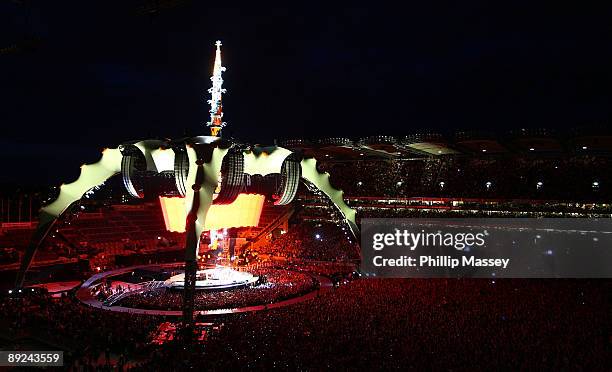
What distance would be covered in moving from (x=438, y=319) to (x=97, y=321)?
11000 mm

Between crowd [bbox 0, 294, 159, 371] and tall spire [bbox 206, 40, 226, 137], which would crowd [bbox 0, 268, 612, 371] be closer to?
crowd [bbox 0, 294, 159, 371]

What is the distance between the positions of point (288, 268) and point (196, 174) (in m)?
15.2

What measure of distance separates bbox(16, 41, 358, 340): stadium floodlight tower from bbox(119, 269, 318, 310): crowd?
3.19m

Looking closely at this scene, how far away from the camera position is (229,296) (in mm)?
21219

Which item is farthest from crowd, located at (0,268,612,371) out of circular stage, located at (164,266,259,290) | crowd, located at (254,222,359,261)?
crowd, located at (254,222,359,261)

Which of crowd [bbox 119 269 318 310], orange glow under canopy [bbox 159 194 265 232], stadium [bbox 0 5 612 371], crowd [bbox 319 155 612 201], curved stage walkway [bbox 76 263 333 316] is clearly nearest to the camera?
stadium [bbox 0 5 612 371]

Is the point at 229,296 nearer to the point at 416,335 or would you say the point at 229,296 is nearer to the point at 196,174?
the point at 196,174

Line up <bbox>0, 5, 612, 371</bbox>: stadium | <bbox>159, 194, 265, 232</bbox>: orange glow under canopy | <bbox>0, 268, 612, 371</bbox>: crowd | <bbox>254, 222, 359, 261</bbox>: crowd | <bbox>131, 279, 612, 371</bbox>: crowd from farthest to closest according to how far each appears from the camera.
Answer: <bbox>254, 222, 359, 261</bbox>: crowd
<bbox>159, 194, 265, 232</bbox>: orange glow under canopy
<bbox>0, 5, 612, 371</bbox>: stadium
<bbox>0, 268, 612, 371</bbox>: crowd
<bbox>131, 279, 612, 371</bbox>: crowd

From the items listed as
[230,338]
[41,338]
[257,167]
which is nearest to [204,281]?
[257,167]

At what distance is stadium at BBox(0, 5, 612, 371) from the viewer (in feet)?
41.2

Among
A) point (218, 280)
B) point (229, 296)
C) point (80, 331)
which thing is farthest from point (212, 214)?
point (80, 331)

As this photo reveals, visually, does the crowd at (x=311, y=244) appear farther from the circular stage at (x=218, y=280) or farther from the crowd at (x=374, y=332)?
the crowd at (x=374, y=332)

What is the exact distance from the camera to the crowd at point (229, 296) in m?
19.8

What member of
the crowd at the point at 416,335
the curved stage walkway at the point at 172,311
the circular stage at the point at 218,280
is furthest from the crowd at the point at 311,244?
the crowd at the point at 416,335
